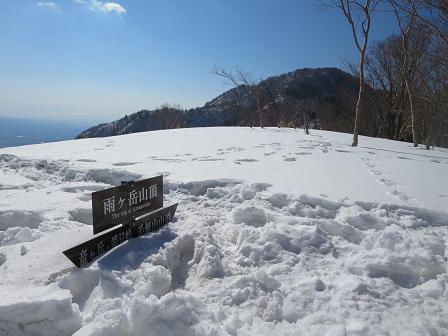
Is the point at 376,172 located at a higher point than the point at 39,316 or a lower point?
higher

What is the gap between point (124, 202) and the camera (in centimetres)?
294

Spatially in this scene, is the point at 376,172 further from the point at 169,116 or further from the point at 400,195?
the point at 169,116

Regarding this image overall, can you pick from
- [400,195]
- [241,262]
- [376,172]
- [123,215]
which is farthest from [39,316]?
[376,172]

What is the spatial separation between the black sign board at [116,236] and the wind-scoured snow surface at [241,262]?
10 cm

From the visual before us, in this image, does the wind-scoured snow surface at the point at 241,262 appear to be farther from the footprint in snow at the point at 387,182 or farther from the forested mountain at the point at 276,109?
the forested mountain at the point at 276,109

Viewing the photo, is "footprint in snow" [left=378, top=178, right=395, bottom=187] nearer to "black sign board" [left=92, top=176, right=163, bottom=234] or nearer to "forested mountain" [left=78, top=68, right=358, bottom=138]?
"black sign board" [left=92, top=176, right=163, bottom=234]

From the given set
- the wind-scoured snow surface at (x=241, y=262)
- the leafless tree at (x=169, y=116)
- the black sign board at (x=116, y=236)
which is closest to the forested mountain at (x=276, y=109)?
the leafless tree at (x=169, y=116)

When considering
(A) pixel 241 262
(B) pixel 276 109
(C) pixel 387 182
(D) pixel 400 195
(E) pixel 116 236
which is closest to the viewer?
(A) pixel 241 262

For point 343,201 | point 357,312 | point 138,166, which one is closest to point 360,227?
point 343,201

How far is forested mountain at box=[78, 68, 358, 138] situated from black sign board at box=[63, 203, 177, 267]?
11.3 meters

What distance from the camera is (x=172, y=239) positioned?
3.10 m

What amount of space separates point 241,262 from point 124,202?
1228mm

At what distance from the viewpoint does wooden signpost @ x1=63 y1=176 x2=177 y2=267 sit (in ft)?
8.48

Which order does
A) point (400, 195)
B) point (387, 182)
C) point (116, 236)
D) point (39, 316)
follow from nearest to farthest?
point (39, 316), point (116, 236), point (400, 195), point (387, 182)
